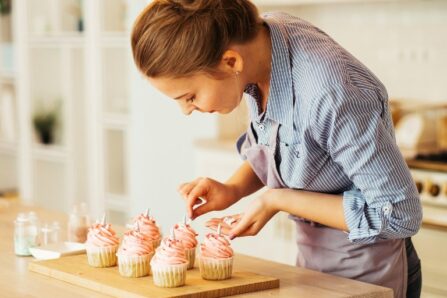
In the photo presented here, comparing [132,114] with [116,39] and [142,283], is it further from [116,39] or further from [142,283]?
[142,283]

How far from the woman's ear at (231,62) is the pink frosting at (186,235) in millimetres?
470

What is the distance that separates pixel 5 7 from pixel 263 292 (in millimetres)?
4584

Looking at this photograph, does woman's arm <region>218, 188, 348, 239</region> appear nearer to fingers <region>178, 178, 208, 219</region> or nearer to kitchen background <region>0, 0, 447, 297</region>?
fingers <region>178, 178, 208, 219</region>

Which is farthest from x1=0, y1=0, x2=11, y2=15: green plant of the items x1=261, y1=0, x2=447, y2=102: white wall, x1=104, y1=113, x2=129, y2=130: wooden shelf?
x1=261, y1=0, x2=447, y2=102: white wall

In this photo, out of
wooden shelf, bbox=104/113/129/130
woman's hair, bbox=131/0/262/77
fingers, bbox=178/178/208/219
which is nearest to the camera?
woman's hair, bbox=131/0/262/77

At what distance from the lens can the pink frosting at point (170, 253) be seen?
6.77ft

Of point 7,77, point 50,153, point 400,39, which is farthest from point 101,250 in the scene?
point 7,77

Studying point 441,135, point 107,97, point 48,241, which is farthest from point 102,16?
point 48,241

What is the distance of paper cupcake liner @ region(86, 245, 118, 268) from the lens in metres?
2.26

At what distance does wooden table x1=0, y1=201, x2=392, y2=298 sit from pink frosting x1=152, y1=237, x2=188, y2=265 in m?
0.16

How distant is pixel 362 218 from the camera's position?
2078mm

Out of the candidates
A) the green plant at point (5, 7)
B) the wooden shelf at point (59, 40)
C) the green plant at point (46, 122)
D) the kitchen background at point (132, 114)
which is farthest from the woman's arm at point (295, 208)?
the green plant at point (5, 7)

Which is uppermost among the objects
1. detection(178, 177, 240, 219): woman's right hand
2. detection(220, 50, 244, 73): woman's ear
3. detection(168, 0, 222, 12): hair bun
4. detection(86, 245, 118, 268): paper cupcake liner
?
detection(168, 0, 222, 12): hair bun

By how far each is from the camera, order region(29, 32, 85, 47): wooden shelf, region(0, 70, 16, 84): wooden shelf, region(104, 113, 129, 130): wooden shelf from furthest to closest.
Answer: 1. region(0, 70, 16, 84): wooden shelf
2. region(29, 32, 85, 47): wooden shelf
3. region(104, 113, 129, 130): wooden shelf
